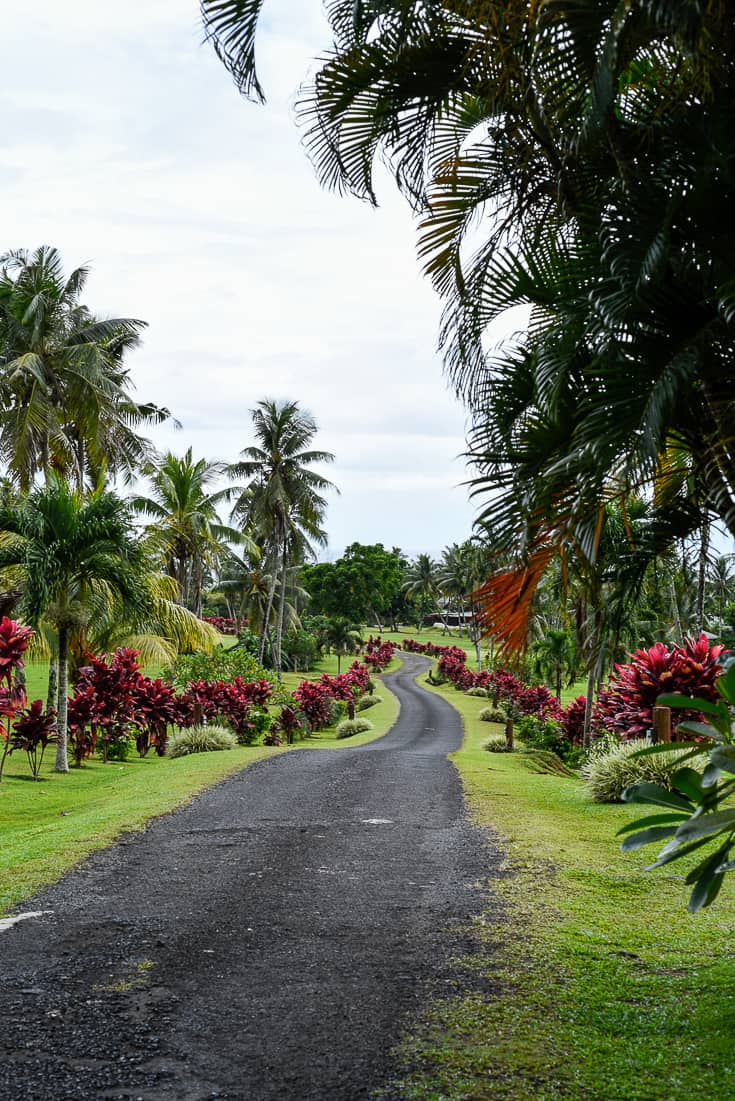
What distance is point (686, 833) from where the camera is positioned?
3.16 m

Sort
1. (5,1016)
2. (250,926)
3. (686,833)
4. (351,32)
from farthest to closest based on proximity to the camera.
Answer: (250,926) < (351,32) < (5,1016) < (686,833)

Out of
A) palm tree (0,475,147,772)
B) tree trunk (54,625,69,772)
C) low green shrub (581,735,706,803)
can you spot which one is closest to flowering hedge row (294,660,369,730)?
tree trunk (54,625,69,772)

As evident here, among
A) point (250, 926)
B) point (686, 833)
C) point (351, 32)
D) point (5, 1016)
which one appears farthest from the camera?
point (250, 926)

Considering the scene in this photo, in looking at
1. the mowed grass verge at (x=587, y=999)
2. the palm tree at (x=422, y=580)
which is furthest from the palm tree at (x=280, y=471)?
the palm tree at (x=422, y=580)

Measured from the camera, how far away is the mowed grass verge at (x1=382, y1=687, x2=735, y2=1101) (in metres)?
3.35

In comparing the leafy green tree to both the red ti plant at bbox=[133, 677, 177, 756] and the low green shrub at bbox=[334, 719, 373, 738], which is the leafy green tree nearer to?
the low green shrub at bbox=[334, 719, 373, 738]

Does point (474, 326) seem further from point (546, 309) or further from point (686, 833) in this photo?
point (686, 833)

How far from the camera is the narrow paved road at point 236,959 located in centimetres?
344

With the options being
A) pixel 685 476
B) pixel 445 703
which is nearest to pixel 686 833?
pixel 685 476

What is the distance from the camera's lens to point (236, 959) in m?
4.79

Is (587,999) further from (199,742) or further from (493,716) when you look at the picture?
(493,716)

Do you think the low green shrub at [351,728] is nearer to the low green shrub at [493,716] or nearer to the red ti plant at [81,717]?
the low green shrub at [493,716]

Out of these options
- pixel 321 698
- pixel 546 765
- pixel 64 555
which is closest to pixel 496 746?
pixel 546 765

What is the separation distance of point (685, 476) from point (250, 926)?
3.69 meters
